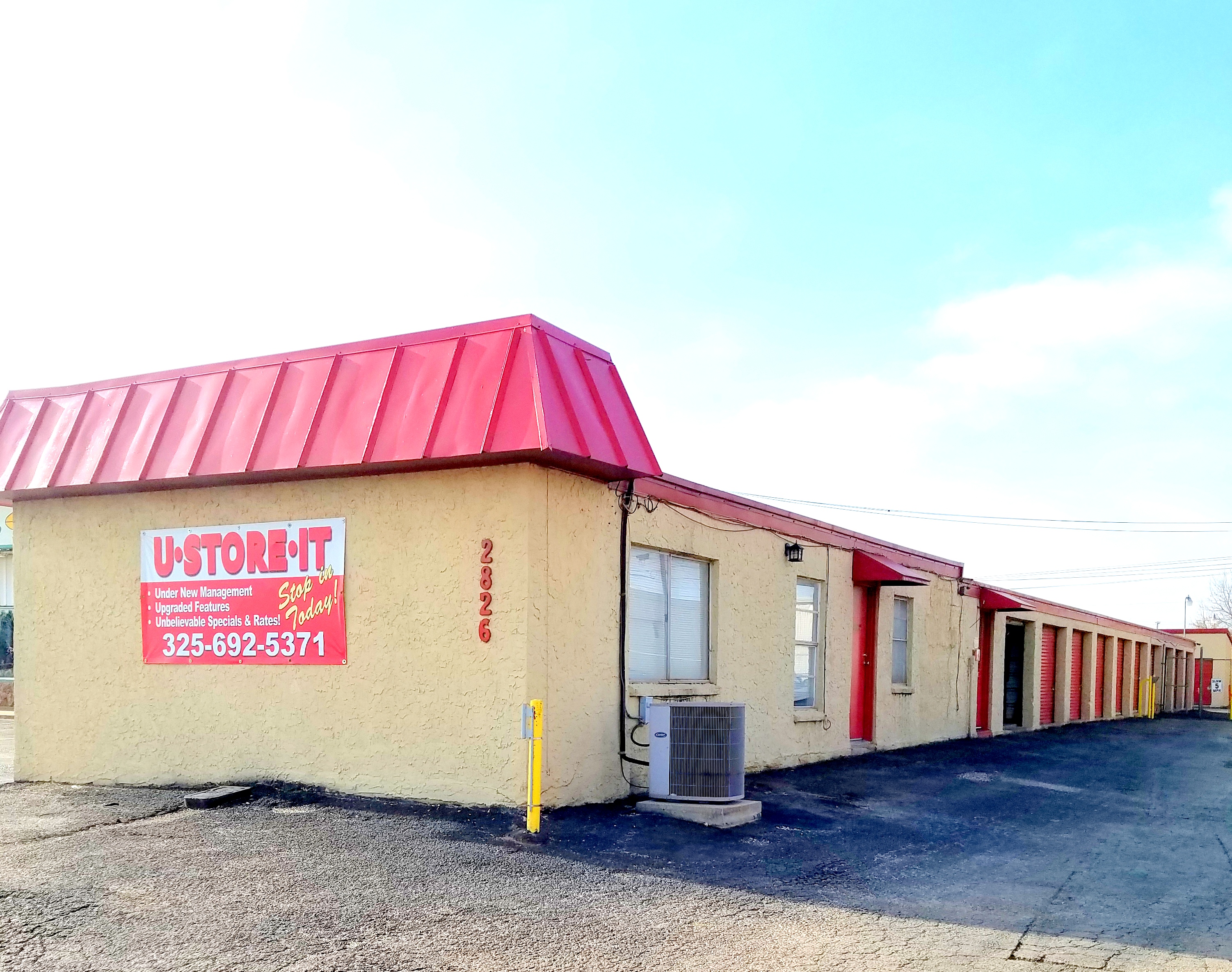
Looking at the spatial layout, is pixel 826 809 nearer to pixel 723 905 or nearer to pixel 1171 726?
pixel 723 905

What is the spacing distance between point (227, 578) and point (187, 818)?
8.10 ft

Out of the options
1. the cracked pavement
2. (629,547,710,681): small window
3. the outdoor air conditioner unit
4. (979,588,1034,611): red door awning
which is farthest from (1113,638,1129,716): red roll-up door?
the outdoor air conditioner unit

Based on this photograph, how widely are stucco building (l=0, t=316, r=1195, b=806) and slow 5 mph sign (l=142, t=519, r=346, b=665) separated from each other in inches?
1.1

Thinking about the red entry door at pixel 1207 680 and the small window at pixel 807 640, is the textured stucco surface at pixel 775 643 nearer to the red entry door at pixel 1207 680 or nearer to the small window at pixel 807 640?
the small window at pixel 807 640

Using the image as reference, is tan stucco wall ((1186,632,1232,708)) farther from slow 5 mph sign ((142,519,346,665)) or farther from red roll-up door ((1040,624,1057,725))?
slow 5 mph sign ((142,519,346,665))

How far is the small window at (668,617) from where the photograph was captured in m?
10.8

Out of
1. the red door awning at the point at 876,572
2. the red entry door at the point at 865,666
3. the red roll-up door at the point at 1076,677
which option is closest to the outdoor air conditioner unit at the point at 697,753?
the red door awning at the point at 876,572

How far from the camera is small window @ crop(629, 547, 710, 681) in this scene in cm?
1081

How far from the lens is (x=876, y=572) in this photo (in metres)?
15.7

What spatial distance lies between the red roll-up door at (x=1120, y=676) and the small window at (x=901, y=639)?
19356 millimetres

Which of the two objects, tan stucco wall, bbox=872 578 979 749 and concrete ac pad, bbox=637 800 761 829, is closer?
concrete ac pad, bbox=637 800 761 829

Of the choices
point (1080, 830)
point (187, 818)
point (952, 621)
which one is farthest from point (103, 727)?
point (952, 621)

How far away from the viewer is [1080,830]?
399 inches

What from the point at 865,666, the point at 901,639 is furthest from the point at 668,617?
the point at 901,639
